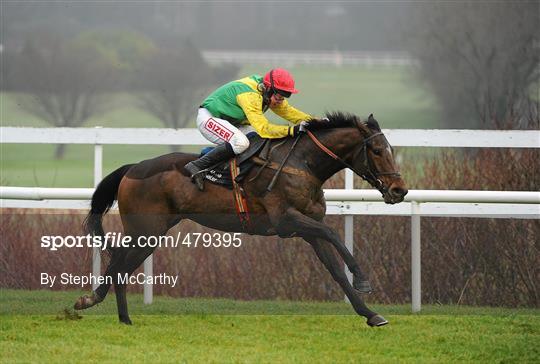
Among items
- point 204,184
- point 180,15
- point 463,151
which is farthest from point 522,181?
point 180,15

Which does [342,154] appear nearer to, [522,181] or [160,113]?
[522,181]

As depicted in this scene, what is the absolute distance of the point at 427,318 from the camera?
7.70 metres

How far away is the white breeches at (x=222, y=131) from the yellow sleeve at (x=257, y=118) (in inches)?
5.2

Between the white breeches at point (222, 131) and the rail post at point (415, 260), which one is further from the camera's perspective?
the rail post at point (415, 260)

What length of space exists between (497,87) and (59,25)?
6858 millimetres

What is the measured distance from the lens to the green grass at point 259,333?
6.55 meters

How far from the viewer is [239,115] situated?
8102 millimetres

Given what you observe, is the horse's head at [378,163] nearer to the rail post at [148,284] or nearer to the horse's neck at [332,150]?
the horse's neck at [332,150]

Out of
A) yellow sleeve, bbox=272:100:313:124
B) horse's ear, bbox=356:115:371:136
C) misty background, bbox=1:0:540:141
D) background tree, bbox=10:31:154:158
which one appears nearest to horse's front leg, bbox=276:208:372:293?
horse's ear, bbox=356:115:371:136

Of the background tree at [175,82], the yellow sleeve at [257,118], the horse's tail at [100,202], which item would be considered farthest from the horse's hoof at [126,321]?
the background tree at [175,82]

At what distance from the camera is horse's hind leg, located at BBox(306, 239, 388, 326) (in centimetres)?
727

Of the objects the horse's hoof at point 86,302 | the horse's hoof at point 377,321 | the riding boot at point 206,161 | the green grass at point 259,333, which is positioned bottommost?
the green grass at point 259,333

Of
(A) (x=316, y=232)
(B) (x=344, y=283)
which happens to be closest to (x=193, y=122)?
(A) (x=316, y=232)

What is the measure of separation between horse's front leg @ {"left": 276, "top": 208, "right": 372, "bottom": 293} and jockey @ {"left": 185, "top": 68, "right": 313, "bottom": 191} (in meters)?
0.58
